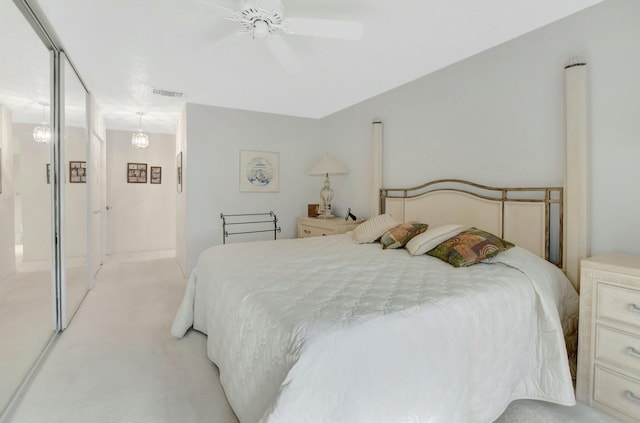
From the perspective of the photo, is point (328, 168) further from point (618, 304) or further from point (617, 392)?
point (617, 392)

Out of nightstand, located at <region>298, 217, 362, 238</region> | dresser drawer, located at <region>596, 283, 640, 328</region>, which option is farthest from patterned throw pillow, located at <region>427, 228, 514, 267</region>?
nightstand, located at <region>298, 217, 362, 238</region>

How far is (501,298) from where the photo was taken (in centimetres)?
159

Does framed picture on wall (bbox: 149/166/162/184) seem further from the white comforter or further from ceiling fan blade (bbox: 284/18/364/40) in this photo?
ceiling fan blade (bbox: 284/18/364/40)

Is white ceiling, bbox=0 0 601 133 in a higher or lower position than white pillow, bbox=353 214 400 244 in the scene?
higher

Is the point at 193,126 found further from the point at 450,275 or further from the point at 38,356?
the point at 450,275

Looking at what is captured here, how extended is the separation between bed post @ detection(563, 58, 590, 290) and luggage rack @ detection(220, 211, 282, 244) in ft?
11.5

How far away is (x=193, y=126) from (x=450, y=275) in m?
3.68

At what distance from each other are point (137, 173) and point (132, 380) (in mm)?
5147

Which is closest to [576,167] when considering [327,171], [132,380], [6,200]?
[327,171]

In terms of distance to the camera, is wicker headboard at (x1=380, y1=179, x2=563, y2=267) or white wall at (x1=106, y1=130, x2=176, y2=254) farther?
white wall at (x1=106, y1=130, x2=176, y2=254)

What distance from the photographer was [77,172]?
10.2 ft

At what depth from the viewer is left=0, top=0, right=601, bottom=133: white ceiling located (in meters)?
2.06

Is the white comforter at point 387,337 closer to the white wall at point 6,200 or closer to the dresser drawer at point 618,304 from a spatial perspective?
the dresser drawer at point 618,304

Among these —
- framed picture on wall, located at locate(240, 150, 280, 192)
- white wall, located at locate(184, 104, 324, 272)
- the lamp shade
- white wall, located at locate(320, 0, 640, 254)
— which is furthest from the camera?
framed picture on wall, located at locate(240, 150, 280, 192)
